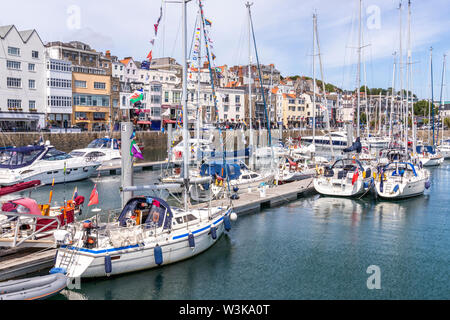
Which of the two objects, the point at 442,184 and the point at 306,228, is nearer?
the point at 306,228

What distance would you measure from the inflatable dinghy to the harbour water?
3.45 feet

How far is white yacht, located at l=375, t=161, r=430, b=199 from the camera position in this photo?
31.0m

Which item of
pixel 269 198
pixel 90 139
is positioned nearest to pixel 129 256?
pixel 269 198

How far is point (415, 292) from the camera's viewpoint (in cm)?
1526

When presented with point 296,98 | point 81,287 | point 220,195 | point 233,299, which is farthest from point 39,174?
point 296,98

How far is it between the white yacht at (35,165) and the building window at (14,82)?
2603 cm

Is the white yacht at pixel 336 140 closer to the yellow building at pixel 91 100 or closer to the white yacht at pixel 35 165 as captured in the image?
the yellow building at pixel 91 100

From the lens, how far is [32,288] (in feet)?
43.5

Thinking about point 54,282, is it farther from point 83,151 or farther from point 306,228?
point 83,151

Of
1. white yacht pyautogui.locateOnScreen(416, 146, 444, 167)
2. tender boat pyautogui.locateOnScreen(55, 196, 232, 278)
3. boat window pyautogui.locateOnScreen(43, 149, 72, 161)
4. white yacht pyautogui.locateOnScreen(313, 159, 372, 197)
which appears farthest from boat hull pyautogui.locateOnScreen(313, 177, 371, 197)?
white yacht pyautogui.locateOnScreen(416, 146, 444, 167)

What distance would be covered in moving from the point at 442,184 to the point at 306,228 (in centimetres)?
2350

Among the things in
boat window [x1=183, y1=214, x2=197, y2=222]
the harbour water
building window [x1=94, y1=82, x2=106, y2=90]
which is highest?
building window [x1=94, y1=82, x2=106, y2=90]

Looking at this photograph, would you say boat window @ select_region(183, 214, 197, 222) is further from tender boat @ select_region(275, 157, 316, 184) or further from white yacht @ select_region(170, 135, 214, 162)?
white yacht @ select_region(170, 135, 214, 162)

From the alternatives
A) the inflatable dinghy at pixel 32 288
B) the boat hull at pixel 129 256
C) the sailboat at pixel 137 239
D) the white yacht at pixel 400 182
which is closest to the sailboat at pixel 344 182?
the white yacht at pixel 400 182
